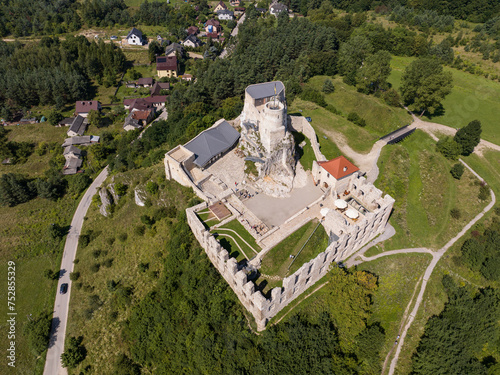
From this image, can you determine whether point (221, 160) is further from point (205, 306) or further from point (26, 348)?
point (26, 348)

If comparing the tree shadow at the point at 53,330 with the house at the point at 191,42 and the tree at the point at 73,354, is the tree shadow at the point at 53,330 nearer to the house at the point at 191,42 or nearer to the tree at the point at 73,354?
the tree at the point at 73,354

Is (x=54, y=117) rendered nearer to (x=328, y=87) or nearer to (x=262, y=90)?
(x=262, y=90)

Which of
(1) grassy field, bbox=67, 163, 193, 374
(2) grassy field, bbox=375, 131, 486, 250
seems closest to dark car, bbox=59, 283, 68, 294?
(1) grassy field, bbox=67, 163, 193, 374

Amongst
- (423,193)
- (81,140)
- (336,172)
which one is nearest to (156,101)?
(81,140)

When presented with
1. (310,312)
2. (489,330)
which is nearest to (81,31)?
(310,312)

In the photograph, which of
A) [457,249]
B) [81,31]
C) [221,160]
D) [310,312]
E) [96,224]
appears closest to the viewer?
[310,312]
